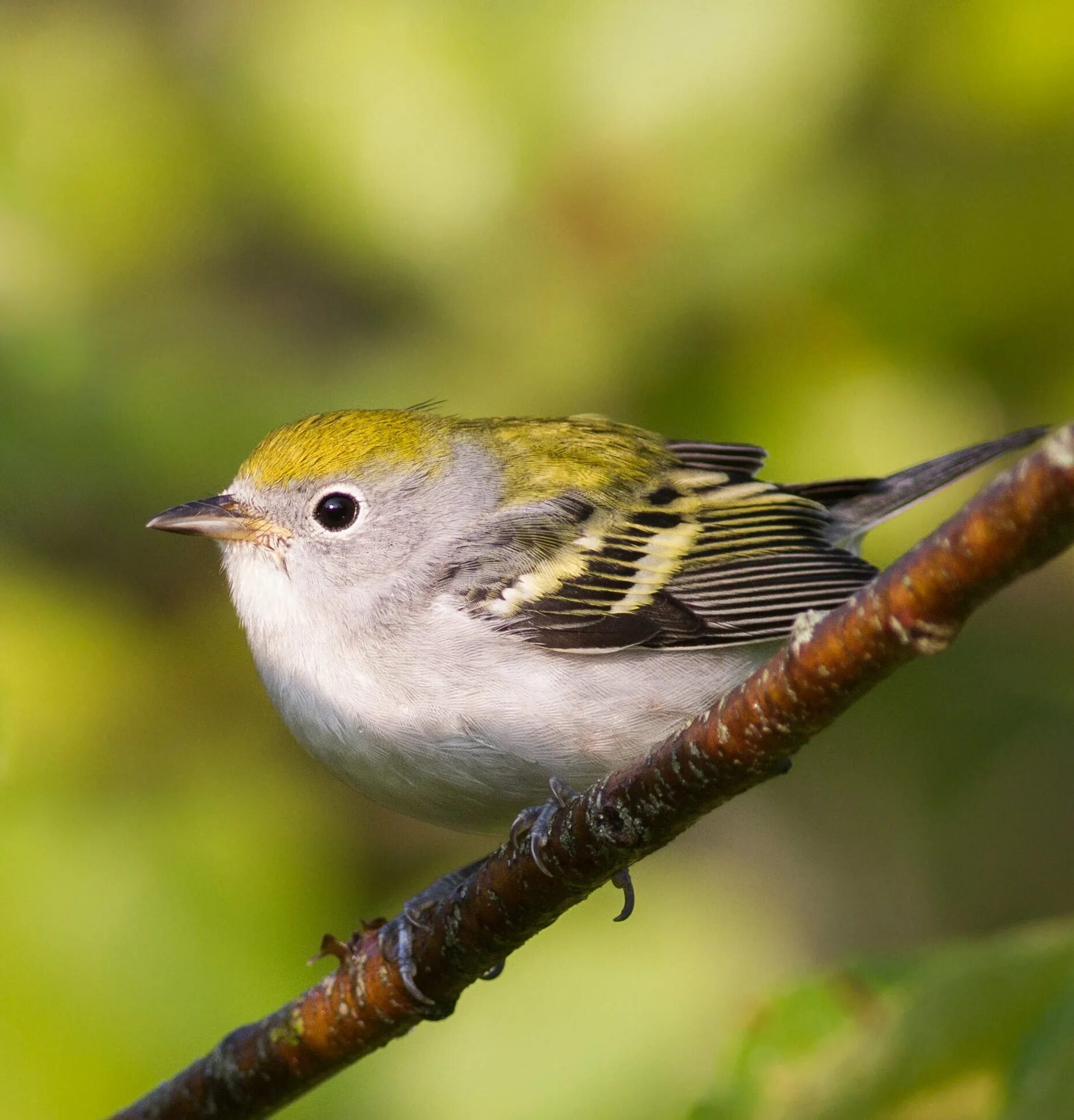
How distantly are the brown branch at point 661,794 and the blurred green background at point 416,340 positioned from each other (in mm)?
431

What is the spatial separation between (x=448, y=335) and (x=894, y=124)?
1227mm

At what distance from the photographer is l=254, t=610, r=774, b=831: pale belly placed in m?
3.04

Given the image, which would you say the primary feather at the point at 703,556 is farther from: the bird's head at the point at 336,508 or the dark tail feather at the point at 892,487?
the bird's head at the point at 336,508

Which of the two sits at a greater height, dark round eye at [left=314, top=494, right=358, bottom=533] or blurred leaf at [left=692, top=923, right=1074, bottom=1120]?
dark round eye at [left=314, top=494, right=358, bottom=533]

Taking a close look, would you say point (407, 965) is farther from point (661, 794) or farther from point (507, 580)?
point (507, 580)

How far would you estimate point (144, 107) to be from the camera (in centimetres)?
389

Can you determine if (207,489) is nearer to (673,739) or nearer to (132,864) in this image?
(132,864)

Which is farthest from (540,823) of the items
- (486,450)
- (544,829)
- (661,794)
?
(486,450)

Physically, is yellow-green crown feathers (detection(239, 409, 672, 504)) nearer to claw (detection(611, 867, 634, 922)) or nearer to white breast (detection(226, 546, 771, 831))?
white breast (detection(226, 546, 771, 831))

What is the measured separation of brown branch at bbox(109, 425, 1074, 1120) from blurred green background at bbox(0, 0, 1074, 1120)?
43 cm

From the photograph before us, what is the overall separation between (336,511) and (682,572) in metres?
0.91

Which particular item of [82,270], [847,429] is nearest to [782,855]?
[847,429]

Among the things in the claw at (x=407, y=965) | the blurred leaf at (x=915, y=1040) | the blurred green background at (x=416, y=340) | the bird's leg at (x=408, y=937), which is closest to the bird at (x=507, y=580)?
the blurred green background at (x=416, y=340)

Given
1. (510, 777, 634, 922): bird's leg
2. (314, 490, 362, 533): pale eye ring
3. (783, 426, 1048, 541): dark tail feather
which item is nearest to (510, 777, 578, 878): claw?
(510, 777, 634, 922): bird's leg
